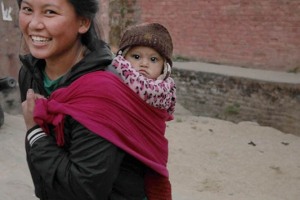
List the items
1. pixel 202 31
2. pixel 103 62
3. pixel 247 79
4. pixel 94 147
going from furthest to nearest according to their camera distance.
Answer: pixel 202 31, pixel 247 79, pixel 103 62, pixel 94 147

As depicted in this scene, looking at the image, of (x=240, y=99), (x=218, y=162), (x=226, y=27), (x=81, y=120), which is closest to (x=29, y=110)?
(x=81, y=120)

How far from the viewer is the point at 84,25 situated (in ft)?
4.98

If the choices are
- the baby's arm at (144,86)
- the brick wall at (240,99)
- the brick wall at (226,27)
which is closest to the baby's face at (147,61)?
the baby's arm at (144,86)

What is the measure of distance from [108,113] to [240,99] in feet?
20.9

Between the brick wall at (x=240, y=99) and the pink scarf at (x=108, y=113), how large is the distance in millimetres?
5710

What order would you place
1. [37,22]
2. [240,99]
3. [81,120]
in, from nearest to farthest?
[81,120], [37,22], [240,99]

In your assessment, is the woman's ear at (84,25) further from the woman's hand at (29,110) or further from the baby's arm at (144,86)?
the woman's hand at (29,110)

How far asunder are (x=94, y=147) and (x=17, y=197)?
223cm

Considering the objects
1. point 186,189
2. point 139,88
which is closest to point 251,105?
point 186,189

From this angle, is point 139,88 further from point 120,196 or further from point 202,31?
point 202,31

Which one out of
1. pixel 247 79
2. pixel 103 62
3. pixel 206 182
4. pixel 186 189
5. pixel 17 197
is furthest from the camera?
pixel 247 79

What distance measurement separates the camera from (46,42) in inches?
58.1

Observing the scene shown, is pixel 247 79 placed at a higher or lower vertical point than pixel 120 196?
lower

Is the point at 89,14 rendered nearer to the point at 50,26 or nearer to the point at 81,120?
the point at 50,26
